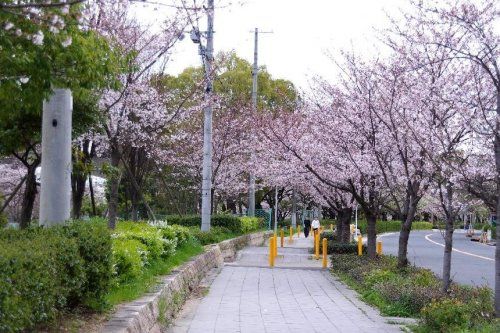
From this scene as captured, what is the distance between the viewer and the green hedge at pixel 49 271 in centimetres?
423

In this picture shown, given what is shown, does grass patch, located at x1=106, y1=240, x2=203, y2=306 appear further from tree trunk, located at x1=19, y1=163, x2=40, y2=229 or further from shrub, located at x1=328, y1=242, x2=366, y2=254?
shrub, located at x1=328, y1=242, x2=366, y2=254

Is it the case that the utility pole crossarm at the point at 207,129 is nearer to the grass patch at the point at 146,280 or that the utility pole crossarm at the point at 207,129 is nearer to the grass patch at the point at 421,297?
the grass patch at the point at 146,280

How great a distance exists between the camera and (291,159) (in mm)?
19906

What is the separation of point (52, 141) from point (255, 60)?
28.1 metres

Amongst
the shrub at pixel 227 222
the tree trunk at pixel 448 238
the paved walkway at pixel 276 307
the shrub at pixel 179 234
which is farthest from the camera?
the shrub at pixel 227 222

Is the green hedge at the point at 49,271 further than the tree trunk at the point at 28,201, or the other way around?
the tree trunk at the point at 28,201

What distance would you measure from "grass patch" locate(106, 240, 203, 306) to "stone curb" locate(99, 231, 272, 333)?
0.40 feet

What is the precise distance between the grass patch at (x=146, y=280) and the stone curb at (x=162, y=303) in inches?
4.9

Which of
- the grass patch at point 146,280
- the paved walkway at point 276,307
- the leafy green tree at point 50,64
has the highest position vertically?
the leafy green tree at point 50,64

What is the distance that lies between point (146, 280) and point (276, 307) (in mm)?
2664

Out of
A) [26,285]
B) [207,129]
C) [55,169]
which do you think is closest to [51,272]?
[26,285]

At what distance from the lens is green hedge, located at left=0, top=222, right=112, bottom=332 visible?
4234 millimetres

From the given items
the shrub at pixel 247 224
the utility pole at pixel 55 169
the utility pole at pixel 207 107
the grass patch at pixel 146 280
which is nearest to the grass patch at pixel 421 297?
the grass patch at pixel 146 280

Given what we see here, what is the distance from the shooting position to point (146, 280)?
963 cm
